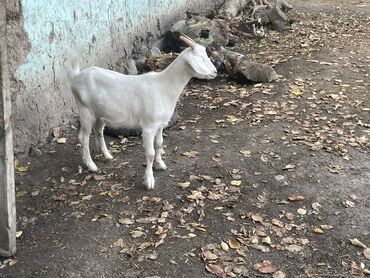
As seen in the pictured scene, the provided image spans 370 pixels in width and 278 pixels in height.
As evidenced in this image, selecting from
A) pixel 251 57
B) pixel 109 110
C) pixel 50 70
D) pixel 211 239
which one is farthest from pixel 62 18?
pixel 251 57

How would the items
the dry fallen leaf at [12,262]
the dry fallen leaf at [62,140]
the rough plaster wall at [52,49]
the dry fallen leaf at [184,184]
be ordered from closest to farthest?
the dry fallen leaf at [12,262], the dry fallen leaf at [184,184], the rough plaster wall at [52,49], the dry fallen leaf at [62,140]

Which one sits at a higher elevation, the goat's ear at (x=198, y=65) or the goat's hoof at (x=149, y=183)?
the goat's ear at (x=198, y=65)

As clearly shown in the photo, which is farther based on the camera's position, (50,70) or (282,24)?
(282,24)

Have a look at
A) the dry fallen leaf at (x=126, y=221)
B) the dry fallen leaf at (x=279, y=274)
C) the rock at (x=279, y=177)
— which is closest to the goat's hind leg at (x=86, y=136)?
the dry fallen leaf at (x=126, y=221)

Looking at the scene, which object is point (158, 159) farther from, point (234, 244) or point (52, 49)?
point (52, 49)

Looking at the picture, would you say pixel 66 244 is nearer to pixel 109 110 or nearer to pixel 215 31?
pixel 109 110

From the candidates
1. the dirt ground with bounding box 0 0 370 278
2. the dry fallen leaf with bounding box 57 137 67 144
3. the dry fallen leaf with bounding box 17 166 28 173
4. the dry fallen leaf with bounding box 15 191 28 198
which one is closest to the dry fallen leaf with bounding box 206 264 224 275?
the dirt ground with bounding box 0 0 370 278

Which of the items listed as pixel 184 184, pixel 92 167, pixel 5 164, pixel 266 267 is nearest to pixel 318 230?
pixel 266 267

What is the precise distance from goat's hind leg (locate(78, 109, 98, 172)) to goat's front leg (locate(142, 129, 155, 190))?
2.09 feet

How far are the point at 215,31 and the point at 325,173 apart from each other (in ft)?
15.3

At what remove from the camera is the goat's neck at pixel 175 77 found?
489 centimetres

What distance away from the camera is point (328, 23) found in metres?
11.8

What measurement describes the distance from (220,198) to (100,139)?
1532 mm

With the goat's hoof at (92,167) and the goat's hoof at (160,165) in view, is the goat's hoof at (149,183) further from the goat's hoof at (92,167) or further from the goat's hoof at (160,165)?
the goat's hoof at (92,167)
